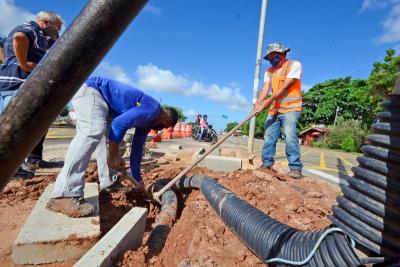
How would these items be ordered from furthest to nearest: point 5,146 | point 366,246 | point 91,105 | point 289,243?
point 91,105 < point 289,243 < point 366,246 < point 5,146

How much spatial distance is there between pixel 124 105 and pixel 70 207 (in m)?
1.21

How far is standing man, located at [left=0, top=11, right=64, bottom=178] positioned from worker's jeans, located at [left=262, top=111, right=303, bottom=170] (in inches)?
135

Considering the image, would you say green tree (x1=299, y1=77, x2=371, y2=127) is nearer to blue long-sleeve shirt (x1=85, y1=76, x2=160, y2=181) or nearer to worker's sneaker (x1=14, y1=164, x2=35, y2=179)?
blue long-sleeve shirt (x1=85, y1=76, x2=160, y2=181)

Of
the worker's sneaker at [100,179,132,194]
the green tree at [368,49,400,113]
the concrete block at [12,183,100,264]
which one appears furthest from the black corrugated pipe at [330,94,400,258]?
the green tree at [368,49,400,113]

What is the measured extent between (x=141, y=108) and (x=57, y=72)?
249 centimetres

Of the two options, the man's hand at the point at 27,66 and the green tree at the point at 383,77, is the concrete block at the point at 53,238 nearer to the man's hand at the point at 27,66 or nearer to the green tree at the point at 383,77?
the man's hand at the point at 27,66

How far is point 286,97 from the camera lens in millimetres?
4742

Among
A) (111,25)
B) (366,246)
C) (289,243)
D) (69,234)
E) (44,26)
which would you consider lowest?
(69,234)

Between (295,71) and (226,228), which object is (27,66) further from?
(295,71)

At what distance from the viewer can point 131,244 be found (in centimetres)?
201

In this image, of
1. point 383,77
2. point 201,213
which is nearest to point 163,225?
point 201,213

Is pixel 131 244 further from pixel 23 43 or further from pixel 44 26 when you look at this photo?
pixel 44 26

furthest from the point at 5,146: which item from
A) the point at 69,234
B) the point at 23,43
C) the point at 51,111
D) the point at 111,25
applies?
the point at 23,43

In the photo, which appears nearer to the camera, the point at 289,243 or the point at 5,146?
the point at 5,146
